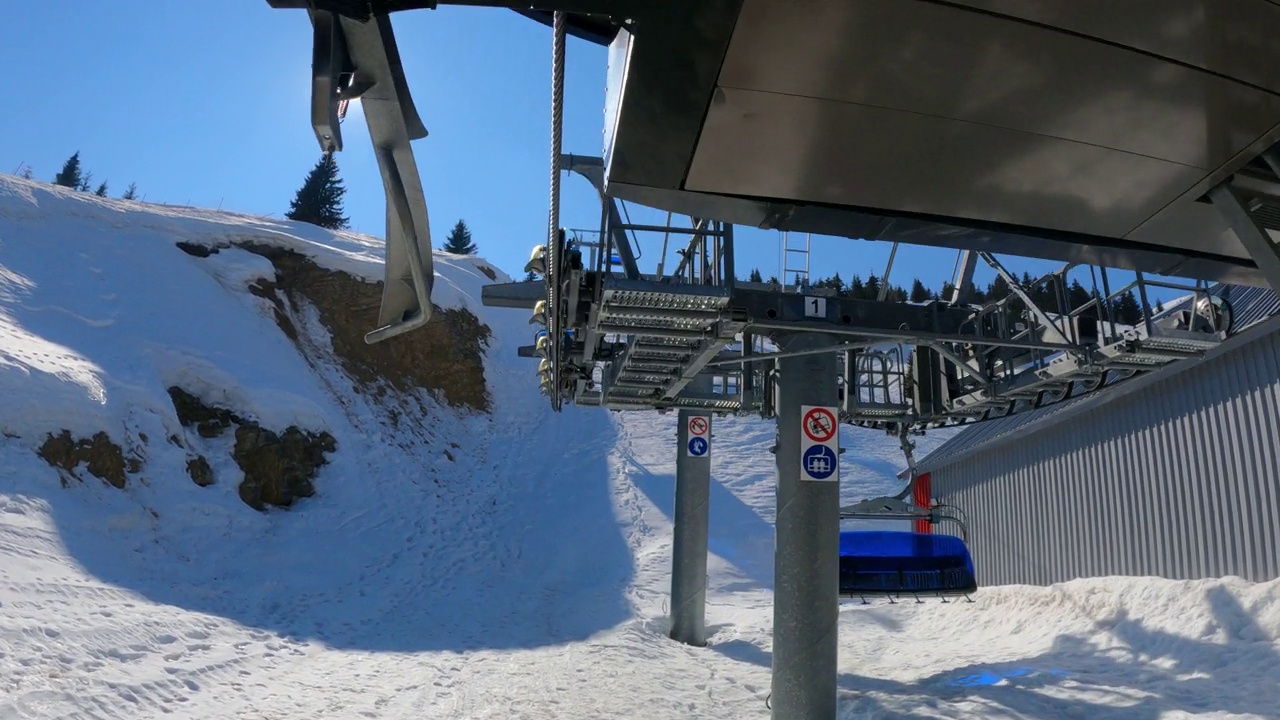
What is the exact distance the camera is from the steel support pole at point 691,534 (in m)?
12.9

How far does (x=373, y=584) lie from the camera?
1344cm

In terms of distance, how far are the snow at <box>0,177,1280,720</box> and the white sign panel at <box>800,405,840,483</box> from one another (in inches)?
99.4

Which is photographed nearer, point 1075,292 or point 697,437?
point 697,437

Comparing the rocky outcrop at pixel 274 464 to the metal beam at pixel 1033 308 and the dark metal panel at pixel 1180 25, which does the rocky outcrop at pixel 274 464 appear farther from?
the dark metal panel at pixel 1180 25

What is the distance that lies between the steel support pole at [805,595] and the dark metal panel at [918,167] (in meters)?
5.02

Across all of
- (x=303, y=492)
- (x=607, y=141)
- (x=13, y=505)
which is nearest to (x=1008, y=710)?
(x=607, y=141)

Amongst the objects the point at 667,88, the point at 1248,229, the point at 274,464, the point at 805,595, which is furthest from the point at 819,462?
the point at 274,464

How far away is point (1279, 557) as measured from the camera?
358 inches

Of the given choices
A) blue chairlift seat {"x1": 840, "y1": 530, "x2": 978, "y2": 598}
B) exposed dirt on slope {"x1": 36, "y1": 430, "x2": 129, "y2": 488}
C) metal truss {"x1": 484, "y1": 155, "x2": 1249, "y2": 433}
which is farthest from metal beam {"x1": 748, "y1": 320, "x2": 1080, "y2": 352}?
exposed dirt on slope {"x1": 36, "y1": 430, "x2": 129, "y2": 488}

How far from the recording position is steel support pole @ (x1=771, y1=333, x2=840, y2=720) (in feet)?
26.0

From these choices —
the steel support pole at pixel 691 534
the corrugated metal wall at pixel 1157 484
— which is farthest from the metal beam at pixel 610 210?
the corrugated metal wall at pixel 1157 484

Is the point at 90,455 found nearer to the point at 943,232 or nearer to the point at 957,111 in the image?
the point at 943,232

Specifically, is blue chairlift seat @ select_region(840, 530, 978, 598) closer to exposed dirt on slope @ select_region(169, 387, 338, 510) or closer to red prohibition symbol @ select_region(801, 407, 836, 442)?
red prohibition symbol @ select_region(801, 407, 836, 442)

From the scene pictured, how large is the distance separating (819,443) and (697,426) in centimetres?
529
